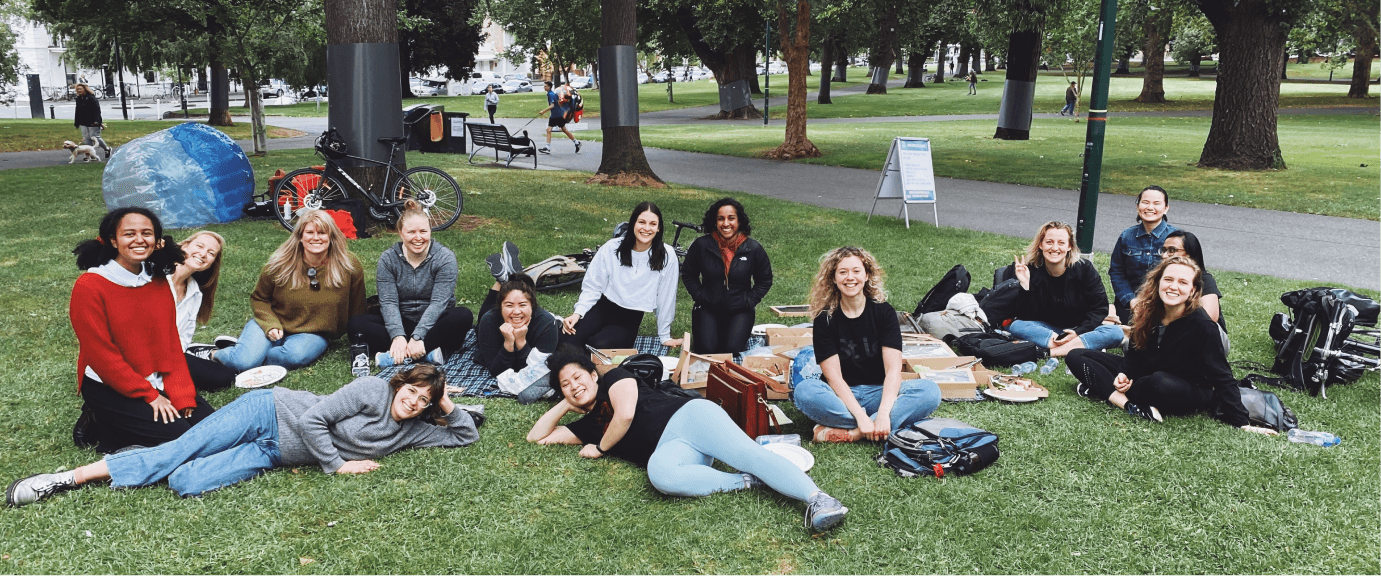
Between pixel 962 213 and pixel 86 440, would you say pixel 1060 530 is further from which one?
pixel 962 213

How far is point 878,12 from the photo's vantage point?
3500 centimetres

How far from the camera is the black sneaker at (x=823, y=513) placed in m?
3.78

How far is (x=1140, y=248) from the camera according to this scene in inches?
261

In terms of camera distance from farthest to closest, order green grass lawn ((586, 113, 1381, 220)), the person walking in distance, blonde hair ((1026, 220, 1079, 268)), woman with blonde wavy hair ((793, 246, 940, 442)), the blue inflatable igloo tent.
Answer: the person walking in distance
green grass lawn ((586, 113, 1381, 220))
the blue inflatable igloo tent
blonde hair ((1026, 220, 1079, 268))
woman with blonde wavy hair ((793, 246, 940, 442))

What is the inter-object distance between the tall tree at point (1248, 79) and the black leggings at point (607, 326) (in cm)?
1416

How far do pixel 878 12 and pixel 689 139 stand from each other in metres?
14.8

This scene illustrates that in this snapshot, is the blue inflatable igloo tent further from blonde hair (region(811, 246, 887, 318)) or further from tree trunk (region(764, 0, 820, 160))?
tree trunk (region(764, 0, 820, 160))

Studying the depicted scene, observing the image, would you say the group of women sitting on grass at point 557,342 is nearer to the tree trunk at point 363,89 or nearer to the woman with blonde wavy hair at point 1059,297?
the woman with blonde wavy hair at point 1059,297

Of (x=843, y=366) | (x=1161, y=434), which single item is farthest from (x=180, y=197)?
(x=1161, y=434)

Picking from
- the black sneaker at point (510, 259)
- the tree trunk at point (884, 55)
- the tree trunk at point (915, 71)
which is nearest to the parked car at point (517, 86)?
the tree trunk at point (884, 55)

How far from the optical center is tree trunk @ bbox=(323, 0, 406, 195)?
9.91 m

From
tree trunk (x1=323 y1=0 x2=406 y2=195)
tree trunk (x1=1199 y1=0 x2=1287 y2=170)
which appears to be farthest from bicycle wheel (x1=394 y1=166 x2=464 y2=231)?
tree trunk (x1=1199 y1=0 x2=1287 y2=170)

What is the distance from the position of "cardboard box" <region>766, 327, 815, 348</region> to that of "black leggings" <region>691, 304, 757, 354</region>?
18 centimetres

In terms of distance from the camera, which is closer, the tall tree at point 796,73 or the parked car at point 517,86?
the tall tree at point 796,73
